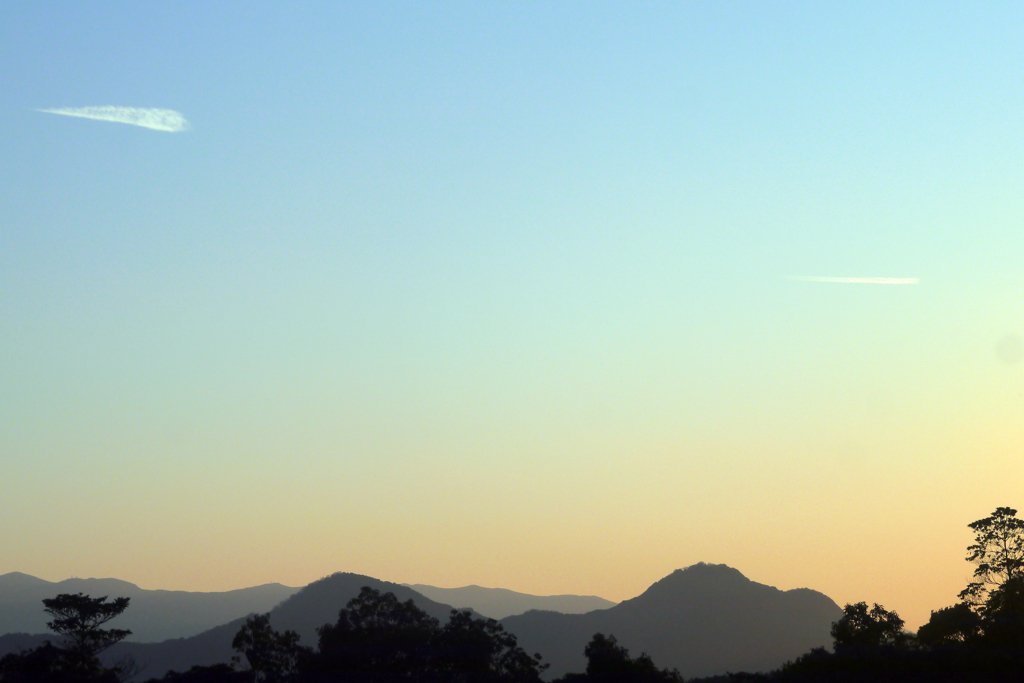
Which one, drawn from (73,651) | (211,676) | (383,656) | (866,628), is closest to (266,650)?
(211,676)

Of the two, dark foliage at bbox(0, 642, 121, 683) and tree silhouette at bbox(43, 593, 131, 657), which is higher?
tree silhouette at bbox(43, 593, 131, 657)

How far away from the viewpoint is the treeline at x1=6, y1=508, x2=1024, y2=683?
8719 centimetres

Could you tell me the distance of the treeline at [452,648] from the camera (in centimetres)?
8719

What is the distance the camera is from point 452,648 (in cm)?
9850

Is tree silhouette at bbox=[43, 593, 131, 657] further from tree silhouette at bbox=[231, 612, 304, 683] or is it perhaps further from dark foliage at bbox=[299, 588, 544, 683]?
dark foliage at bbox=[299, 588, 544, 683]

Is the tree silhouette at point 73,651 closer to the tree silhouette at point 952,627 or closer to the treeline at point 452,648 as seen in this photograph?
the treeline at point 452,648

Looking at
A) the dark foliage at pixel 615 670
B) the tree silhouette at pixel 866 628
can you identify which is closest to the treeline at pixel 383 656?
the dark foliage at pixel 615 670

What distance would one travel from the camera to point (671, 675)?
96.6 metres

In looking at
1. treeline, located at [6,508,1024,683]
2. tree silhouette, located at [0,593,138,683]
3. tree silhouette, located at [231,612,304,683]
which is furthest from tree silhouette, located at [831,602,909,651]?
tree silhouette, located at [0,593,138,683]

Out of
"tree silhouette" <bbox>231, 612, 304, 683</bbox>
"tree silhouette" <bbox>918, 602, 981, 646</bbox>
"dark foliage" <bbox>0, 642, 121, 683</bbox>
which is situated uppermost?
"tree silhouette" <bbox>918, 602, 981, 646</bbox>

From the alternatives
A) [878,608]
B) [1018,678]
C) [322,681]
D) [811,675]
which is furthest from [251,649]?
[1018,678]

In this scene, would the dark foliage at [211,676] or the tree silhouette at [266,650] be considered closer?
the dark foliage at [211,676]

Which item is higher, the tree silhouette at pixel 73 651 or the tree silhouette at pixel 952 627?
the tree silhouette at pixel 952 627

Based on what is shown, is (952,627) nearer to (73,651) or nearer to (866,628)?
(866,628)
